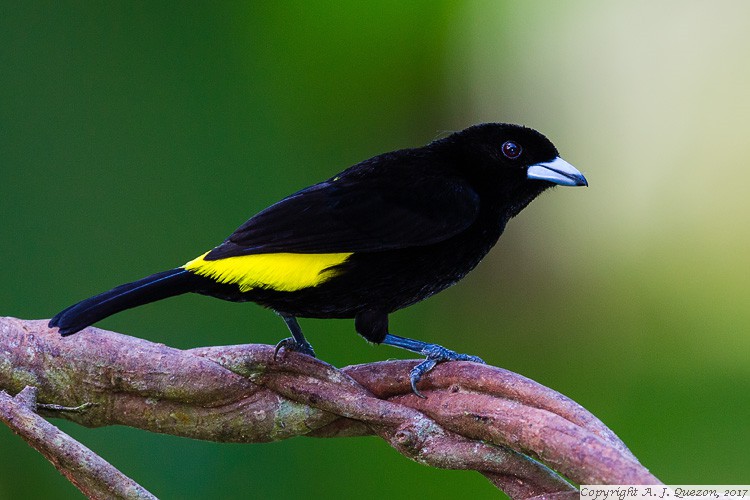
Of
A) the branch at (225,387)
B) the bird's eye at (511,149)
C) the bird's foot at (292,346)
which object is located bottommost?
the branch at (225,387)

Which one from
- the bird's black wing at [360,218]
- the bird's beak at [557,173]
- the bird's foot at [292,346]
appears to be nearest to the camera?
the bird's foot at [292,346]

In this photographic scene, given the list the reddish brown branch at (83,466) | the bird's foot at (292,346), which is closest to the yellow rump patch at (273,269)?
the bird's foot at (292,346)

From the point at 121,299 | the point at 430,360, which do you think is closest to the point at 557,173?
the point at 430,360

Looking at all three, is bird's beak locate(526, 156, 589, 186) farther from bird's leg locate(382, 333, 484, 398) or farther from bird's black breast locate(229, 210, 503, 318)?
bird's leg locate(382, 333, 484, 398)

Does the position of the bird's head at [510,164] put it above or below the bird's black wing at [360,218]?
above

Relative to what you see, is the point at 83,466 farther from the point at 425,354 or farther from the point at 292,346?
the point at 425,354

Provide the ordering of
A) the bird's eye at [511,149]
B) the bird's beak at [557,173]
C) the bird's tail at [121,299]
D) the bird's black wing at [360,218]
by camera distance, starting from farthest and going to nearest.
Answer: the bird's eye at [511,149] < the bird's beak at [557,173] < the bird's black wing at [360,218] < the bird's tail at [121,299]

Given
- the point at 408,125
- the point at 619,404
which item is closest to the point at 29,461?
the point at 408,125

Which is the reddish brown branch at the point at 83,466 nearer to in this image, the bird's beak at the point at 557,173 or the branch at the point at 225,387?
the branch at the point at 225,387
